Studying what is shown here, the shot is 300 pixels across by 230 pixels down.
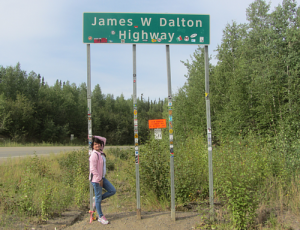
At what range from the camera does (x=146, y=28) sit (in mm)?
4719

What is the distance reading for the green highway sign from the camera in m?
4.66

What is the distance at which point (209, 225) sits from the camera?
4133 mm

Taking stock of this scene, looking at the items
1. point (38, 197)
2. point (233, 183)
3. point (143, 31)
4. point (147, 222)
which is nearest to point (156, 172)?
point (147, 222)

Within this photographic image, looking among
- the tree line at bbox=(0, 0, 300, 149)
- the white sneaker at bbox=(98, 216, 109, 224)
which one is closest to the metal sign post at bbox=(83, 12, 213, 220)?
the white sneaker at bbox=(98, 216, 109, 224)

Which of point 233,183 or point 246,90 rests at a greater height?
point 246,90

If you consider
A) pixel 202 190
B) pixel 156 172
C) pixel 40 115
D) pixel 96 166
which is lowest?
pixel 202 190

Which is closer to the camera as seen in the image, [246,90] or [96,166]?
[96,166]

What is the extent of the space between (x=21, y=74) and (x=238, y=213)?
167 feet

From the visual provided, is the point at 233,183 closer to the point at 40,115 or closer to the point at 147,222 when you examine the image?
the point at 147,222

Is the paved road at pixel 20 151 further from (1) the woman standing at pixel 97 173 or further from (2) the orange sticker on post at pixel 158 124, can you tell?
(2) the orange sticker on post at pixel 158 124

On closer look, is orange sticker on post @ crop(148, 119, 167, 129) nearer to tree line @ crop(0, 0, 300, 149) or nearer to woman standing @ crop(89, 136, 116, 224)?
woman standing @ crop(89, 136, 116, 224)

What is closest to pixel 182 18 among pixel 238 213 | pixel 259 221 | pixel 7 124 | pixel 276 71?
pixel 238 213

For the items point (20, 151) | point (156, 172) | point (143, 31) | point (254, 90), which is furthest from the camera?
point (20, 151)

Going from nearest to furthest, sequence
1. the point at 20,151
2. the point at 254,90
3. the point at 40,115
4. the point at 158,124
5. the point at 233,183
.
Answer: the point at 233,183, the point at 158,124, the point at 254,90, the point at 20,151, the point at 40,115
